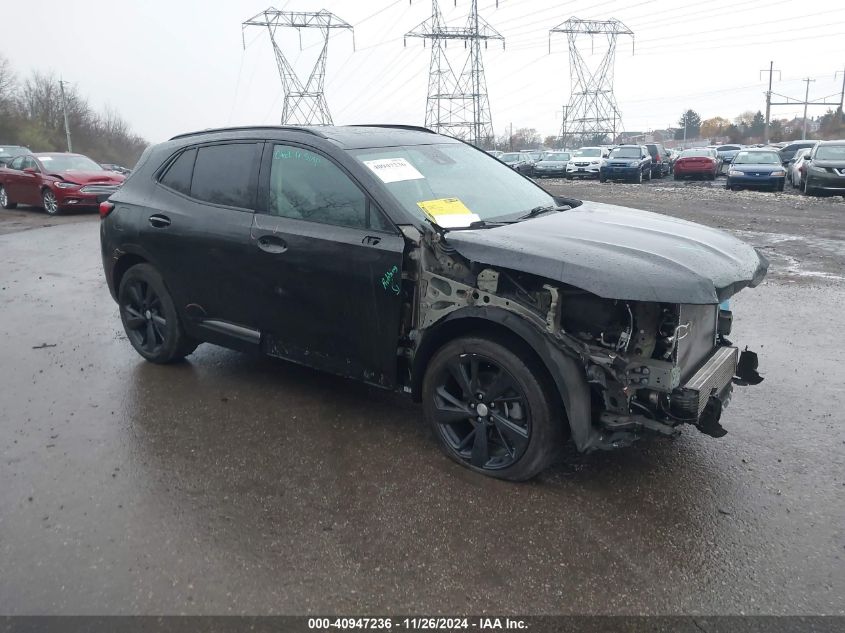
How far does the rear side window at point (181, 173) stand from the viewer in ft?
16.6

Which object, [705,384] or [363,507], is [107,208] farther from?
[705,384]

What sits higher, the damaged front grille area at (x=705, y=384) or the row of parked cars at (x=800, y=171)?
the row of parked cars at (x=800, y=171)

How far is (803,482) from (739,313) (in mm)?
3666

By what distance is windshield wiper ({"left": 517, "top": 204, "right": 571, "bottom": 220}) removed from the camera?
4.31 metres

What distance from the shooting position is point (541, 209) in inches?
180

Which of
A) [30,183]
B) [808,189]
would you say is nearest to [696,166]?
[808,189]

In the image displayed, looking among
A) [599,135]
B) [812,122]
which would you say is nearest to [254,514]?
[599,135]

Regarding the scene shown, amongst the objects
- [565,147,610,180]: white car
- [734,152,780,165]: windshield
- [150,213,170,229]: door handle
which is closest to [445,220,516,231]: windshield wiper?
[150,213,170,229]: door handle

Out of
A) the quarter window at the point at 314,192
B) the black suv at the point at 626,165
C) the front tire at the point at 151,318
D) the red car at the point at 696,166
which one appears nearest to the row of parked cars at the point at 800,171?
the red car at the point at 696,166

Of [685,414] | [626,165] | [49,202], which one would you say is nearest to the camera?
[685,414]

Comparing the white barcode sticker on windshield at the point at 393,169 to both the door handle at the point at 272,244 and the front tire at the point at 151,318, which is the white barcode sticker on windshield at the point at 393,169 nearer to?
the door handle at the point at 272,244

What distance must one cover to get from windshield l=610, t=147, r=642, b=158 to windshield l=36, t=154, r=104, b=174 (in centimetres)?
2118

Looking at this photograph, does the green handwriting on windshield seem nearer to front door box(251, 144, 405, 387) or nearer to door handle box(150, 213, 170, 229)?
front door box(251, 144, 405, 387)

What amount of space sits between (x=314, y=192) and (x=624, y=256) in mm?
1982
